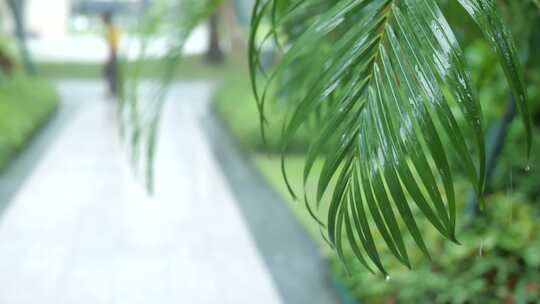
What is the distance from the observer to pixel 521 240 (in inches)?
73.9

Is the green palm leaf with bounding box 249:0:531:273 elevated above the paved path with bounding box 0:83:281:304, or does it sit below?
above

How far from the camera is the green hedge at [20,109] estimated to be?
436 cm

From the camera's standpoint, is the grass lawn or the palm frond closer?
the palm frond

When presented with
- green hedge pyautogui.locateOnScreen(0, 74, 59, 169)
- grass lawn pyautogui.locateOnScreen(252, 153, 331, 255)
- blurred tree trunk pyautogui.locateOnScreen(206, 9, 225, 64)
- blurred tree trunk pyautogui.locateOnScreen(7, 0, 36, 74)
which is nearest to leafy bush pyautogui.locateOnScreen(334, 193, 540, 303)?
grass lawn pyautogui.locateOnScreen(252, 153, 331, 255)

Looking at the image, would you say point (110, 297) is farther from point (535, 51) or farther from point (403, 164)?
point (403, 164)

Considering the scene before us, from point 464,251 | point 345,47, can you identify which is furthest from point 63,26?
point 345,47

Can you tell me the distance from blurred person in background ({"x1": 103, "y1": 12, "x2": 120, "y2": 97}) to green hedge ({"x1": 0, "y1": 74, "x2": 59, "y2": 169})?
25.0 inches

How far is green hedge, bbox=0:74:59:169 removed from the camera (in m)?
4.36

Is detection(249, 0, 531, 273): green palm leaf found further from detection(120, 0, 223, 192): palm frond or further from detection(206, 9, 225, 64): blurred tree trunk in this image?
detection(206, 9, 225, 64): blurred tree trunk

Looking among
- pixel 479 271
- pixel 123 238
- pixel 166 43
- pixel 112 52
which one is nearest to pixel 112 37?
pixel 112 52

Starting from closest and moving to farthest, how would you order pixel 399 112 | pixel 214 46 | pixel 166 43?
1. pixel 399 112
2. pixel 166 43
3. pixel 214 46

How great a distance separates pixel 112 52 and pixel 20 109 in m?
2.00

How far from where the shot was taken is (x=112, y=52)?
7051 mm

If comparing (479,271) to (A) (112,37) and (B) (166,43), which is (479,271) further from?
(A) (112,37)
